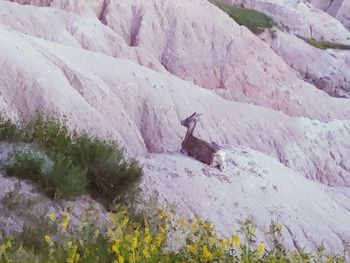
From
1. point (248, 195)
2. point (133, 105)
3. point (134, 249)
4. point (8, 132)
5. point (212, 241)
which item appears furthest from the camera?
point (133, 105)

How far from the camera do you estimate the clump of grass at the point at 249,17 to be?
4338 centimetres

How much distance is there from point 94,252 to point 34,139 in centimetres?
427

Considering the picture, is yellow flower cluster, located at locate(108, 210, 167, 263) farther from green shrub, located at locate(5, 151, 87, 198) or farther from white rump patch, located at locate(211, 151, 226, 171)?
white rump patch, located at locate(211, 151, 226, 171)

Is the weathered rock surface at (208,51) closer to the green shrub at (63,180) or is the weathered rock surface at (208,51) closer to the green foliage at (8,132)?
the green foliage at (8,132)

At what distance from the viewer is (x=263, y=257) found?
232 inches

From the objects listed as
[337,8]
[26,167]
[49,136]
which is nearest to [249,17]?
[337,8]

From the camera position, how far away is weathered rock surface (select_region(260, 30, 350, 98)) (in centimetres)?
4228

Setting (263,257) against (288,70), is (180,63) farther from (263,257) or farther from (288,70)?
(263,257)

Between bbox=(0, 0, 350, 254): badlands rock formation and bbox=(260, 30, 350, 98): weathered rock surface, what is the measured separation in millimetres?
5353

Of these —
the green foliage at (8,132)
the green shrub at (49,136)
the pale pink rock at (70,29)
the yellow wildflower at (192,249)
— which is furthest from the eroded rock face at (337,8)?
the yellow wildflower at (192,249)

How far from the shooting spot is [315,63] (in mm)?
43219

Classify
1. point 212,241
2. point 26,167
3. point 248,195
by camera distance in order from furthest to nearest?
point 248,195 → point 26,167 → point 212,241

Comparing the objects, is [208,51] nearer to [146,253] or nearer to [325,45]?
[325,45]

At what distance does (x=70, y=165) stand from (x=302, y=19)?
41.0 m
